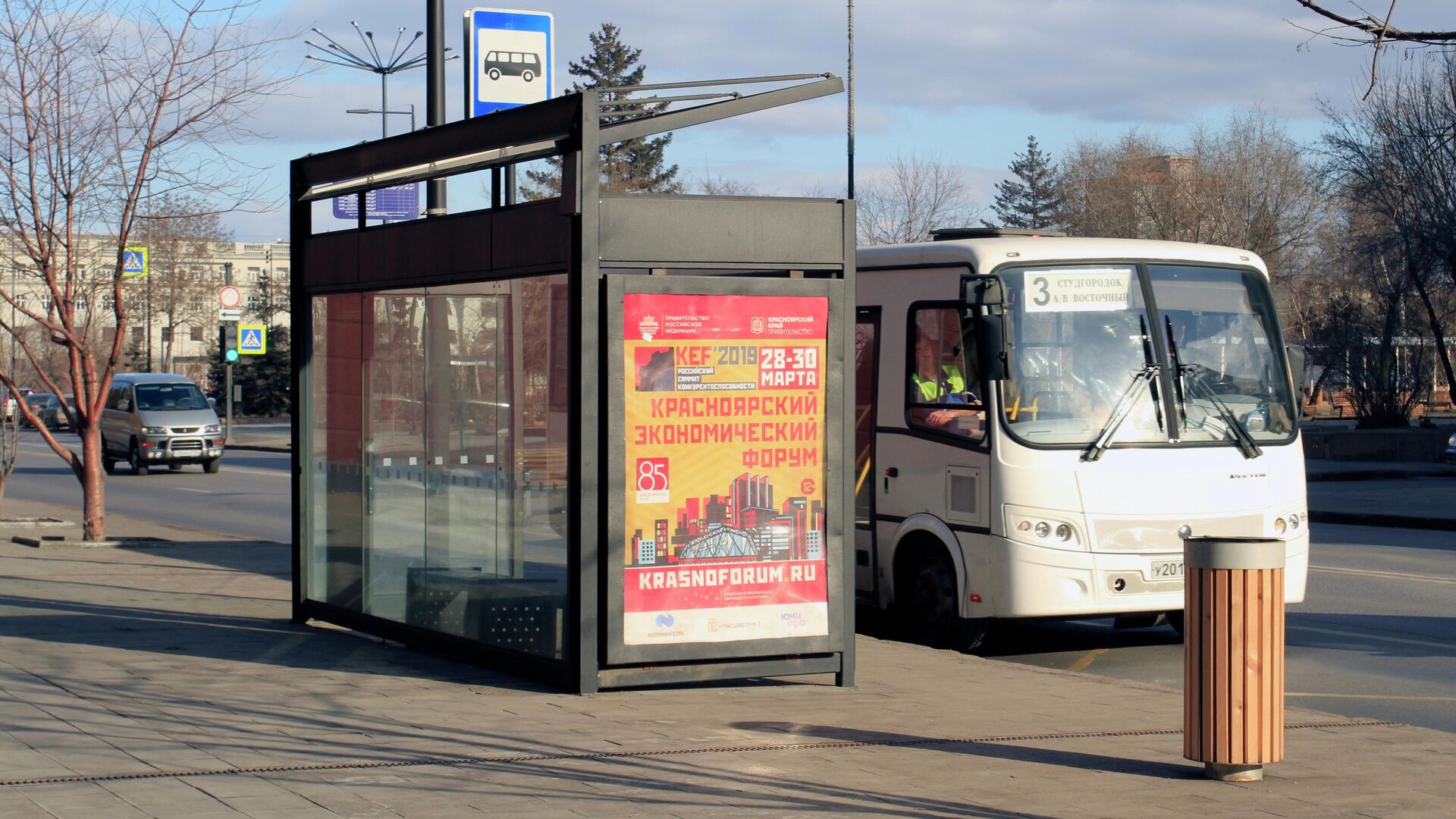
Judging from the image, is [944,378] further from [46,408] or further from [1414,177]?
[46,408]

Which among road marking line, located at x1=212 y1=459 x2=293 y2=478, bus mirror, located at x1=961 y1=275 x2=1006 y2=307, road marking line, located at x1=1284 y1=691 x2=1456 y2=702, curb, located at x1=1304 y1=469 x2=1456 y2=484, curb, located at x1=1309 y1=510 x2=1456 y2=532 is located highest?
bus mirror, located at x1=961 y1=275 x2=1006 y2=307

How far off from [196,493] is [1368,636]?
22.2 m

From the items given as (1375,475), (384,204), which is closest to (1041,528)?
(384,204)

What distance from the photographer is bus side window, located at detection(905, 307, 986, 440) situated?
35.7ft

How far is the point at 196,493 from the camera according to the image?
93.6 feet

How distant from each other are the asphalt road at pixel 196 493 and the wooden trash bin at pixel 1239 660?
14625mm

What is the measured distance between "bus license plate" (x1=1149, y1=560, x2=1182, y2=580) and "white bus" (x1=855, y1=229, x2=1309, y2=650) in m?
0.01

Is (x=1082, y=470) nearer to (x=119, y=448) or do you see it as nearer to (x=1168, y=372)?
(x=1168, y=372)

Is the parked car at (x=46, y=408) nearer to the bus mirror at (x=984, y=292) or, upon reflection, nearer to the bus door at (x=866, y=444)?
the bus door at (x=866, y=444)

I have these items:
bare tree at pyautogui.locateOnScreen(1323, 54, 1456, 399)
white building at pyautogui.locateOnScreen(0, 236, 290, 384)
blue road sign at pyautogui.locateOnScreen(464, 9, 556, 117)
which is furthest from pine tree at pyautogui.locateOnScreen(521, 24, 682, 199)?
blue road sign at pyautogui.locateOnScreen(464, 9, 556, 117)

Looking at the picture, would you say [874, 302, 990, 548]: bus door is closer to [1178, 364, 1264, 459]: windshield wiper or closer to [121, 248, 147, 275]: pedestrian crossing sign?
[1178, 364, 1264, 459]: windshield wiper

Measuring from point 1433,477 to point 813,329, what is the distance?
2543 cm

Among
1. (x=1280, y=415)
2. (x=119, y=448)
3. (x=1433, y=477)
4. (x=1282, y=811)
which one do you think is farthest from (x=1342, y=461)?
(x=1282, y=811)

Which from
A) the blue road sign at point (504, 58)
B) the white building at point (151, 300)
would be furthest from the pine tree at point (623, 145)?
the blue road sign at point (504, 58)
